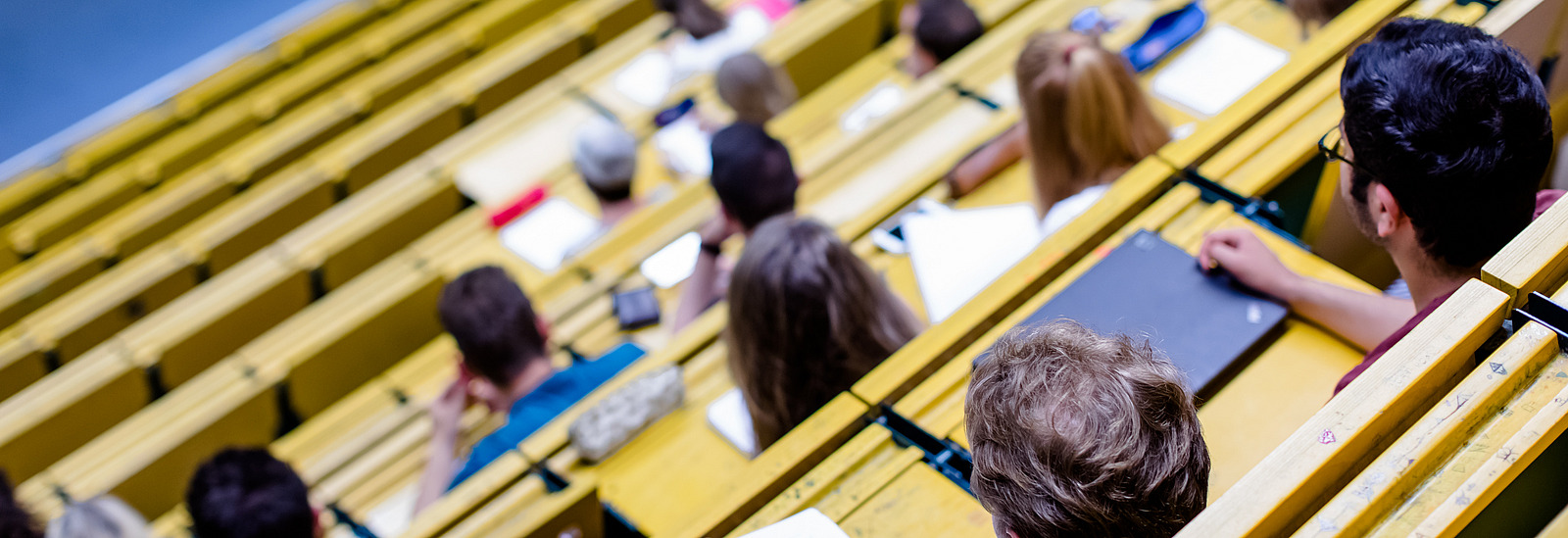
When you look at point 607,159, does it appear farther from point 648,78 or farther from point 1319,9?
point 1319,9

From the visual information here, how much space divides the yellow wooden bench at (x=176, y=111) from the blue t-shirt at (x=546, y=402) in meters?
3.55

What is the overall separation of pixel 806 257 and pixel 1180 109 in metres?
1.37

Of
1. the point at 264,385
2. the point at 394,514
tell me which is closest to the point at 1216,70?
the point at 394,514

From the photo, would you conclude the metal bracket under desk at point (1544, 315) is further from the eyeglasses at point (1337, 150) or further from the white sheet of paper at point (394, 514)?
the white sheet of paper at point (394, 514)

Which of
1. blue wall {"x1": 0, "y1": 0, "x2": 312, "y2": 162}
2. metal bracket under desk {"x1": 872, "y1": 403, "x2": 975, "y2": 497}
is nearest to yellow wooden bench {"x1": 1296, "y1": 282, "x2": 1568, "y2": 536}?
metal bracket under desk {"x1": 872, "y1": 403, "x2": 975, "y2": 497}

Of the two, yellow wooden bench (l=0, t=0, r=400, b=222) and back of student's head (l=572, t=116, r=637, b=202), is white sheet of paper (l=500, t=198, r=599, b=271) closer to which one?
back of student's head (l=572, t=116, r=637, b=202)

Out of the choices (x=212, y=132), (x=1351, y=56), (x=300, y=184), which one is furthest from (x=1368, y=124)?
(x=212, y=132)

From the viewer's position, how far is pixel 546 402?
7.54 ft

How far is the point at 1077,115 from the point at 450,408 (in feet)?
4.85

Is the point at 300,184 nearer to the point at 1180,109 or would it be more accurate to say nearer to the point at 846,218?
the point at 846,218

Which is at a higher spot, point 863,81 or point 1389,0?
point 1389,0

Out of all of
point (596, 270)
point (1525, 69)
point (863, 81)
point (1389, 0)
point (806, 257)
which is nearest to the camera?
point (1525, 69)

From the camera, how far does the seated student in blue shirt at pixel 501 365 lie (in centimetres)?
232

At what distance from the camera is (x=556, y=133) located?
14.1 feet
